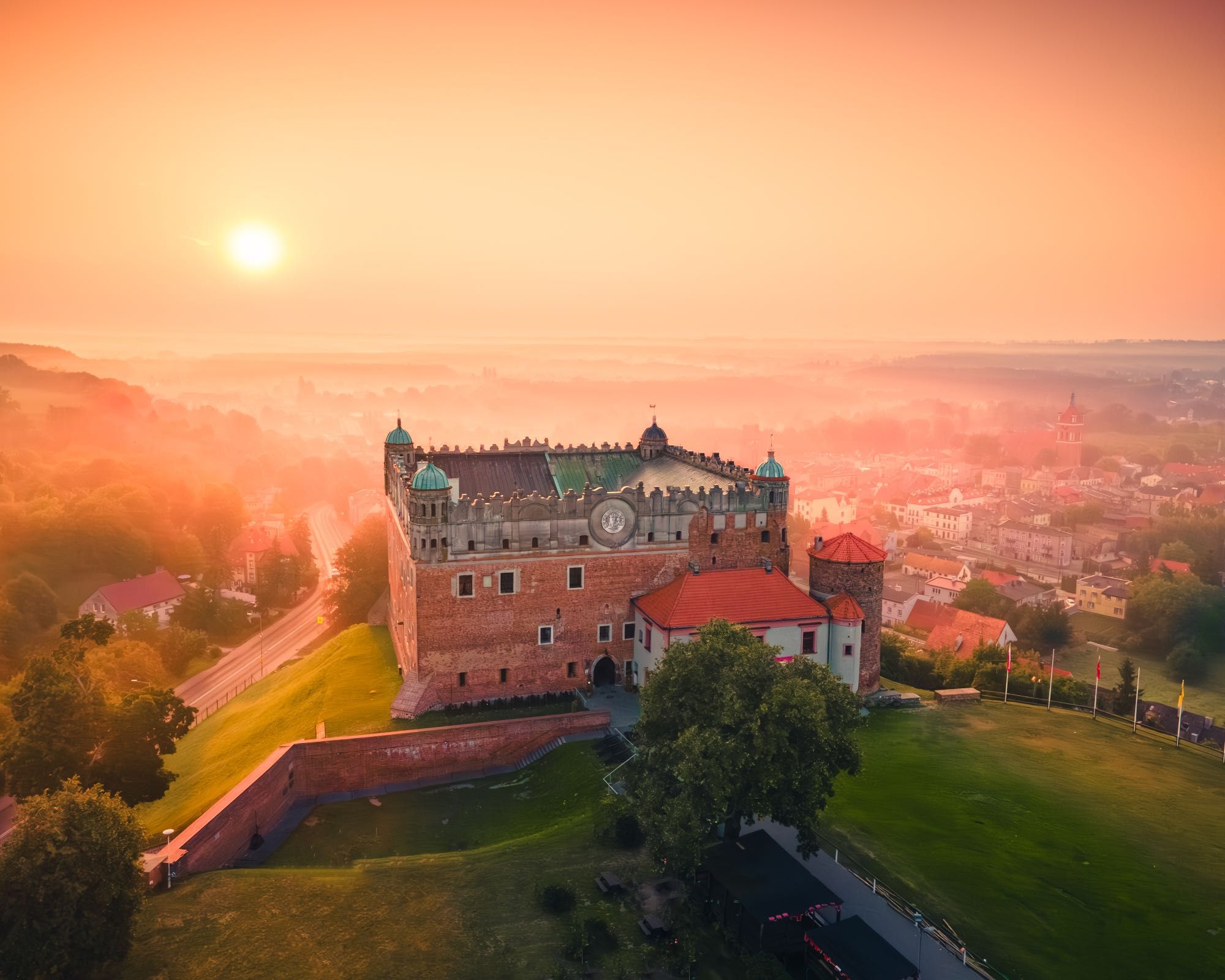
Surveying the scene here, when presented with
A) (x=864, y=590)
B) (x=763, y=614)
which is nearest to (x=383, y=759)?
(x=763, y=614)

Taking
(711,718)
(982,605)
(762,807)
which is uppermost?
(711,718)

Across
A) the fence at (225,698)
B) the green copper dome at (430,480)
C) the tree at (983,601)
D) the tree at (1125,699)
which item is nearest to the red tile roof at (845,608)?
the tree at (1125,699)

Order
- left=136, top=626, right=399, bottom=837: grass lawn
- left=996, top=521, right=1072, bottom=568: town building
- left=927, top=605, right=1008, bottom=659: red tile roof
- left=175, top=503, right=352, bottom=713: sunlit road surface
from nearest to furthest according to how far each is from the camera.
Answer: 1. left=136, top=626, right=399, bottom=837: grass lawn
2. left=175, top=503, right=352, bottom=713: sunlit road surface
3. left=927, top=605, right=1008, bottom=659: red tile roof
4. left=996, top=521, right=1072, bottom=568: town building

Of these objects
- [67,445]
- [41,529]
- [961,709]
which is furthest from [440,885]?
[67,445]

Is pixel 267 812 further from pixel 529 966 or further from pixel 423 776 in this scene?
pixel 529 966

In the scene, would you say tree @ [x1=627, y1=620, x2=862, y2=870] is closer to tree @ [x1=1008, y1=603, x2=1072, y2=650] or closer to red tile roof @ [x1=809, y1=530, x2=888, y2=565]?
red tile roof @ [x1=809, y1=530, x2=888, y2=565]

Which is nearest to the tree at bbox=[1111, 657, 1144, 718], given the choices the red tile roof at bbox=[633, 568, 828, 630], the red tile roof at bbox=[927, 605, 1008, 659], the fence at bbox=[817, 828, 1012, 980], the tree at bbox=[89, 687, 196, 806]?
the red tile roof at bbox=[927, 605, 1008, 659]
